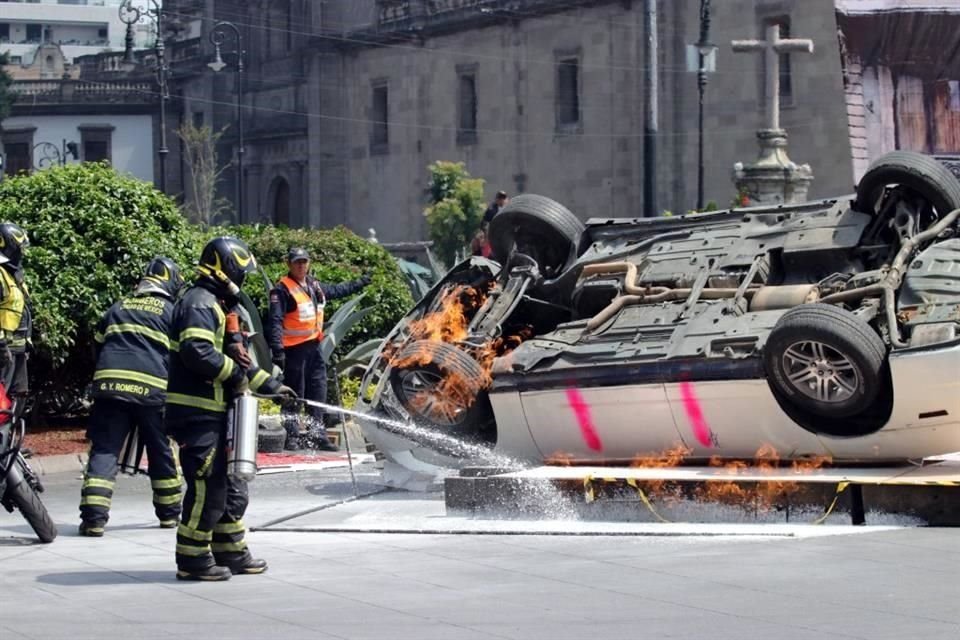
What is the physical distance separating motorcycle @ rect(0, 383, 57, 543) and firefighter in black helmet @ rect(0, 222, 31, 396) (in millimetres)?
2027

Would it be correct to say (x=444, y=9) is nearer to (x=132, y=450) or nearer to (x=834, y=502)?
(x=132, y=450)

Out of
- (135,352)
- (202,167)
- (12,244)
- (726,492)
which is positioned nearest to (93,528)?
(135,352)

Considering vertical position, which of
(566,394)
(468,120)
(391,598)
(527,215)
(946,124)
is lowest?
(391,598)

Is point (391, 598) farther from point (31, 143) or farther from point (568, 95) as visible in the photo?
point (31, 143)

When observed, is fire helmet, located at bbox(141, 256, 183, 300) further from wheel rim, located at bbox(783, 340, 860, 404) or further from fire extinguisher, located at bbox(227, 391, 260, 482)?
wheel rim, located at bbox(783, 340, 860, 404)

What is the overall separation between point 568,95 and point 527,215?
40.4 meters

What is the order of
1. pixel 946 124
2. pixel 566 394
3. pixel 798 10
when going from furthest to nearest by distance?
pixel 798 10, pixel 946 124, pixel 566 394

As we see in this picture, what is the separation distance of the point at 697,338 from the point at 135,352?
11.6 ft

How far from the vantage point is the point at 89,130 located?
2906 inches

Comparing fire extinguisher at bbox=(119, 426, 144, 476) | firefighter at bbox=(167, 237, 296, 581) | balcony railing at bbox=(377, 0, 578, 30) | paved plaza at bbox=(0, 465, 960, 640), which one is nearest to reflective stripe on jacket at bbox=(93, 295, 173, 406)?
fire extinguisher at bbox=(119, 426, 144, 476)

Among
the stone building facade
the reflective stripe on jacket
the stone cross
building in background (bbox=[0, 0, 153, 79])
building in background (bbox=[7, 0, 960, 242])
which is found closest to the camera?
the reflective stripe on jacket

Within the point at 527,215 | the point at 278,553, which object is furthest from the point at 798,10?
the point at 278,553

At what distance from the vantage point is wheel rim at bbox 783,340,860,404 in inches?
411

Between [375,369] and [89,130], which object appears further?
[89,130]
